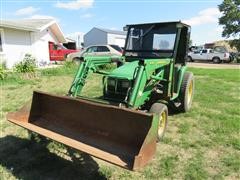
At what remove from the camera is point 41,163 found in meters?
3.70

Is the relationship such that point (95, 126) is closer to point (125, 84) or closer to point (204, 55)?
point (125, 84)

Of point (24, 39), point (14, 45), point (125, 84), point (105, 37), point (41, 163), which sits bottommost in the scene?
point (41, 163)

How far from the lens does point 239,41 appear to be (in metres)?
33.3

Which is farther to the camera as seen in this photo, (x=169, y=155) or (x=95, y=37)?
(x=95, y=37)

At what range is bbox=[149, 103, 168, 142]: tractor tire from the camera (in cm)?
427

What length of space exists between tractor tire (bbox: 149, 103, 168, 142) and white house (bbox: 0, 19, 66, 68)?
13.8 m

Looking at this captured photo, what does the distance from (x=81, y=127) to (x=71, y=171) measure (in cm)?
64

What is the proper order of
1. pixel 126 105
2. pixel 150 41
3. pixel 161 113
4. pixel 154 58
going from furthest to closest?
pixel 150 41 → pixel 154 58 → pixel 161 113 → pixel 126 105

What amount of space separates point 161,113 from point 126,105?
777 millimetres

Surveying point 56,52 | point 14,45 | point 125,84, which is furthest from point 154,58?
point 56,52

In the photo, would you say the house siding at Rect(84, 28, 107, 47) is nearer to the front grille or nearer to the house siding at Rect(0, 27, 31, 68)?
the house siding at Rect(0, 27, 31, 68)

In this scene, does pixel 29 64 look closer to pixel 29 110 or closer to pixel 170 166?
pixel 29 110

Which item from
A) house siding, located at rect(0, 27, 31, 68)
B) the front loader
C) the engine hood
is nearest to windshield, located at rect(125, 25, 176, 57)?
the front loader

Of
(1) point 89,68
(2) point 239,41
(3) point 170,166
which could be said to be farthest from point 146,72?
(2) point 239,41
